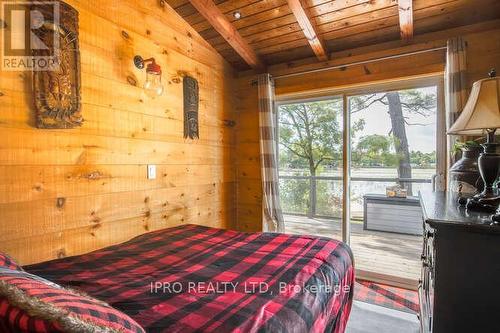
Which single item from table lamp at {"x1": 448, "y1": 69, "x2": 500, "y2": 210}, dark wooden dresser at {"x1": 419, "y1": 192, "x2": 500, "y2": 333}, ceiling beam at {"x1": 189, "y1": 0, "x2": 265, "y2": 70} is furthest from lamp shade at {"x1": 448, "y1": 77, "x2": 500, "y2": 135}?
ceiling beam at {"x1": 189, "y1": 0, "x2": 265, "y2": 70}

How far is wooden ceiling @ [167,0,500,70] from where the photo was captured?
2.18 meters

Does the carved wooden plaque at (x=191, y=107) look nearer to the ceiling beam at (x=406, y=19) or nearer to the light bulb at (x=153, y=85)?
the light bulb at (x=153, y=85)

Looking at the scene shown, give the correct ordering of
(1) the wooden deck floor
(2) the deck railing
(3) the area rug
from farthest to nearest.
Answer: (1) the wooden deck floor → (2) the deck railing → (3) the area rug

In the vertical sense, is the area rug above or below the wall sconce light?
below

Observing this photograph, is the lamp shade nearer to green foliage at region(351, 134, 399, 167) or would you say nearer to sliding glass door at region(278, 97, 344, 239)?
green foliage at region(351, 134, 399, 167)

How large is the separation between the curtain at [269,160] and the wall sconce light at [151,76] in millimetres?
1154

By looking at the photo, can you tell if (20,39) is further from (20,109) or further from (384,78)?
(384,78)

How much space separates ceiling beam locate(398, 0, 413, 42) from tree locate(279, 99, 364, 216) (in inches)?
32.3

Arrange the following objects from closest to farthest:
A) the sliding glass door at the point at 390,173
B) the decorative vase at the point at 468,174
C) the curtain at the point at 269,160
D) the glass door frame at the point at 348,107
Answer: the decorative vase at the point at 468,174, the glass door frame at the point at 348,107, the sliding glass door at the point at 390,173, the curtain at the point at 269,160

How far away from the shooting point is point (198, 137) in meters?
2.82

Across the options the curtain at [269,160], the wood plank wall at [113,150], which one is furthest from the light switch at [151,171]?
the curtain at [269,160]

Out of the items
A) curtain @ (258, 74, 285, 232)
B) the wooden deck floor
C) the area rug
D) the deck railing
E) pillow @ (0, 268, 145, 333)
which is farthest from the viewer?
curtain @ (258, 74, 285, 232)

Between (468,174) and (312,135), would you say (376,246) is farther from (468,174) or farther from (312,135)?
(468,174)

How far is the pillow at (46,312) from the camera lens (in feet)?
1.71
